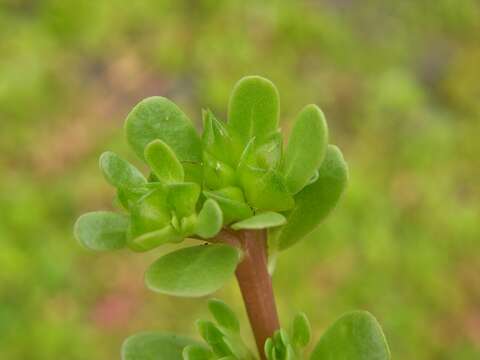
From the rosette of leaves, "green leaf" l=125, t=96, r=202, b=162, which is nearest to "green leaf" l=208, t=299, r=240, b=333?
the rosette of leaves

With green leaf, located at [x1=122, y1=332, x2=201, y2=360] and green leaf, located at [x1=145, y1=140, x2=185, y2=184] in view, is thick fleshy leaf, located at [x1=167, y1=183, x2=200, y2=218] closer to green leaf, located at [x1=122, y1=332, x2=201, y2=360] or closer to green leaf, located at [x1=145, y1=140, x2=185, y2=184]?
green leaf, located at [x1=145, y1=140, x2=185, y2=184]

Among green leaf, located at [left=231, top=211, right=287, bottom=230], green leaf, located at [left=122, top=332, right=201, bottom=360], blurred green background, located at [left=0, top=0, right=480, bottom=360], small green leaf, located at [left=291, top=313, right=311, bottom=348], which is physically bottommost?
blurred green background, located at [left=0, top=0, right=480, bottom=360]

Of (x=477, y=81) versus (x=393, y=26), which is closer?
(x=477, y=81)

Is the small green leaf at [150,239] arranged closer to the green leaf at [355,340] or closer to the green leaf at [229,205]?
the green leaf at [229,205]

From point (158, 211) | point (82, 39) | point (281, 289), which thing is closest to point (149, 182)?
point (158, 211)

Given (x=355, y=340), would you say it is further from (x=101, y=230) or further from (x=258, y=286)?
(x=101, y=230)

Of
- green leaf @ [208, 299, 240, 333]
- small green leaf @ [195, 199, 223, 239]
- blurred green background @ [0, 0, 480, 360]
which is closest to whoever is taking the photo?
small green leaf @ [195, 199, 223, 239]

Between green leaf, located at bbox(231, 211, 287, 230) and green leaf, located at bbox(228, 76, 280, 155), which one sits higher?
green leaf, located at bbox(228, 76, 280, 155)

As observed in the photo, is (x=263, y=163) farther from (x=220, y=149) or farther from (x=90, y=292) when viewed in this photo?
(x=90, y=292)

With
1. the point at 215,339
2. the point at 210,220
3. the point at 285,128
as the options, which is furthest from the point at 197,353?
the point at 285,128
